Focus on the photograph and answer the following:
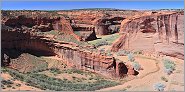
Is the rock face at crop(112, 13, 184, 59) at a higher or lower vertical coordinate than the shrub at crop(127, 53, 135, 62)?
higher

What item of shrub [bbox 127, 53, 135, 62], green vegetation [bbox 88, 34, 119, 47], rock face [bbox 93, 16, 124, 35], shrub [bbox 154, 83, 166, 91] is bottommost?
shrub [bbox 154, 83, 166, 91]

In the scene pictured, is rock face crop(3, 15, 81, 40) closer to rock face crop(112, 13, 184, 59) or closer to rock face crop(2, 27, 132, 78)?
rock face crop(2, 27, 132, 78)

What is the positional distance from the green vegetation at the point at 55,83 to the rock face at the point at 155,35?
674 centimetres

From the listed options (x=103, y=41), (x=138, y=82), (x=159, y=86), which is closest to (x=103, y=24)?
(x=103, y=41)

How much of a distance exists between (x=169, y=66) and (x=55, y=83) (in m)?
6.98

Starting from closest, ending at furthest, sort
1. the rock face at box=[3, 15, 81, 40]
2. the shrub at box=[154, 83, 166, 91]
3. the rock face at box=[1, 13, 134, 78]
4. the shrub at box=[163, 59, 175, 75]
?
the shrub at box=[154, 83, 166, 91]
the shrub at box=[163, 59, 175, 75]
the rock face at box=[1, 13, 134, 78]
the rock face at box=[3, 15, 81, 40]

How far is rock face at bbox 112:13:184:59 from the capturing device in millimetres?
23797

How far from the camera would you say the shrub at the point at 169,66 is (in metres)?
20.2

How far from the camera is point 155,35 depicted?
2580 centimetres

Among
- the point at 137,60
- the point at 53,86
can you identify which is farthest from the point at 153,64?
the point at 53,86

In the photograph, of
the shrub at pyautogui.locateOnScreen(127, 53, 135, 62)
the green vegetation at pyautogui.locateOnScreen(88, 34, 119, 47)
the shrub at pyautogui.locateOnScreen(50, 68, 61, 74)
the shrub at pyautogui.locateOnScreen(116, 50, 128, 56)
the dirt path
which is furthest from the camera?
the green vegetation at pyautogui.locateOnScreen(88, 34, 119, 47)

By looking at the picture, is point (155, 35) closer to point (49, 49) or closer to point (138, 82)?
point (49, 49)

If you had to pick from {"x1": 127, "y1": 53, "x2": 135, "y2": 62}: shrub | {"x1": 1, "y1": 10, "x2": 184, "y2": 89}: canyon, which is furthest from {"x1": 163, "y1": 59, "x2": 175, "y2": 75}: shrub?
{"x1": 127, "y1": 53, "x2": 135, "y2": 62}: shrub

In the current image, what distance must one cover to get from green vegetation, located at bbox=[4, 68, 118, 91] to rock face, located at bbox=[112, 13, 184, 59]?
22.1 feet
